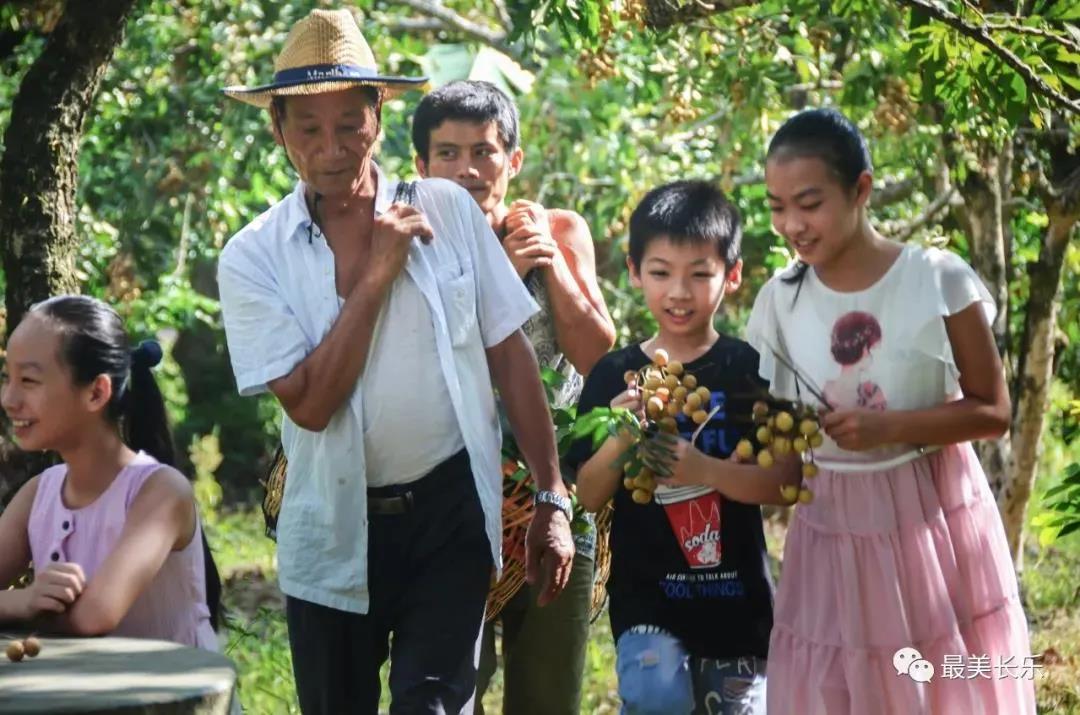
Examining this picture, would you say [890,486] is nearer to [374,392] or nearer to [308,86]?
[374,392]

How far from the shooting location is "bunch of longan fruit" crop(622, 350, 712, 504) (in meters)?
3.81

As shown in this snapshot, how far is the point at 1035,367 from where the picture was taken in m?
6.61

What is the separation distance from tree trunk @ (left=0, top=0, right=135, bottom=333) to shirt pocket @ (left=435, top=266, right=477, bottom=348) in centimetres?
162

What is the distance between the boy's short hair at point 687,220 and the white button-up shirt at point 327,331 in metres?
0.48

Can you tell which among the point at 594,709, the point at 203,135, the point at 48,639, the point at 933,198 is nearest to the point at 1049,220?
the point at 933,198

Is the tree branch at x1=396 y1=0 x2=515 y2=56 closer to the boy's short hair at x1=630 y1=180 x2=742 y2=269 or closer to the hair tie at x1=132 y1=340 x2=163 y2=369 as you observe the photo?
the boy's short hair at x1=630 y1=180 x2=742 y2=269

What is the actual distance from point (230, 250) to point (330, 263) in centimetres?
23

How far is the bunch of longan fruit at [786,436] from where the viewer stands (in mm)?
3752

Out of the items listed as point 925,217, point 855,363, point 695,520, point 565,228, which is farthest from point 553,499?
point 925,217

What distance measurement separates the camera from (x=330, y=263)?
3754mm

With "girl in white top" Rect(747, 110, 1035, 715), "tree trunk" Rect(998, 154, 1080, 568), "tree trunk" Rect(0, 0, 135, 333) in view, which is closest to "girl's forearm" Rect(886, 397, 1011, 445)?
"girl in white top" Rect(747, 110, 1035, 715)

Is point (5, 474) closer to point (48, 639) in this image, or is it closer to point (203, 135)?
point (48, 639)

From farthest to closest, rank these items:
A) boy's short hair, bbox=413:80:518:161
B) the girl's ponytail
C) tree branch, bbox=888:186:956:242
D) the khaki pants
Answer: tree branch, bbox=888:186:956:242 → boy's short hair, bbox=413:80:518:161 → the khaki pants → the girl's ponytail

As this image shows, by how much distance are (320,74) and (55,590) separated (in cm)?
123
